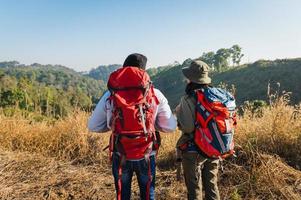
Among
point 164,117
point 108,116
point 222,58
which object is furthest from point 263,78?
point 108,116

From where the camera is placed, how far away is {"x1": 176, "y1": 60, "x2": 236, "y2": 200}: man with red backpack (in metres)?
3.02

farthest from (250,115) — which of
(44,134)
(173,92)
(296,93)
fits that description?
(173,92)

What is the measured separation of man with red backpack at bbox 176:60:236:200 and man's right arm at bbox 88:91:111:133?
683 mm

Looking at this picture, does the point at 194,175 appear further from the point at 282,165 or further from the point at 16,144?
the point at 16,144

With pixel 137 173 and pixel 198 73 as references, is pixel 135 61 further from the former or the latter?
pixel 137 173

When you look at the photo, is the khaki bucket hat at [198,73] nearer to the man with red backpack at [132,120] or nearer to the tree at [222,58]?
the man with red backpack at [132,120]

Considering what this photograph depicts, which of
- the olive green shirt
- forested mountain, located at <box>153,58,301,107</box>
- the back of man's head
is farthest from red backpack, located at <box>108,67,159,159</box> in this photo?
forested mountain, located at <box>153,58,301,107</box>

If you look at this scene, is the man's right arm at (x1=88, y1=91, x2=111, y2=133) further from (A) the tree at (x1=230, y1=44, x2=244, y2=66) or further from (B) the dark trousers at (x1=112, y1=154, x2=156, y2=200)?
(A) the tree at (x1=230, y1=44, x2=244, y2=66)

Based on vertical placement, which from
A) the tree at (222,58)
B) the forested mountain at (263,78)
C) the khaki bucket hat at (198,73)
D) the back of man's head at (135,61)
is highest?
the back of man's head at (135,61)

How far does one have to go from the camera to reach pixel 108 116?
9.34 ft

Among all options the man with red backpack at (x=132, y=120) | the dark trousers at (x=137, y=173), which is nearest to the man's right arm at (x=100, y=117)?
A: the man with red backpack at (x=132, y=120)

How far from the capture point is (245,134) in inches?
206

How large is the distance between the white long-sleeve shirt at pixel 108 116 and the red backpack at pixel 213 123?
9.9 inches

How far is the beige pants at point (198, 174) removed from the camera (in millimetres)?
3193
